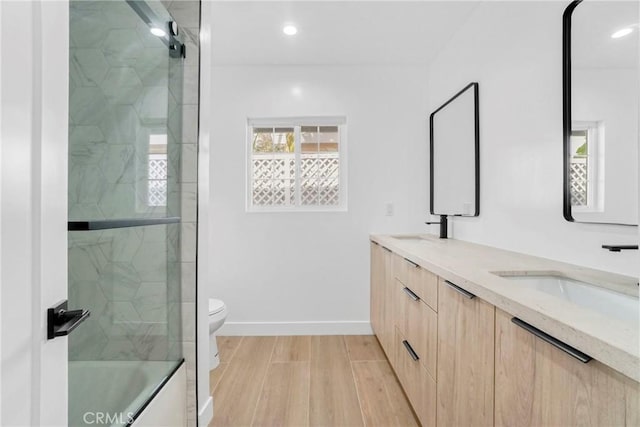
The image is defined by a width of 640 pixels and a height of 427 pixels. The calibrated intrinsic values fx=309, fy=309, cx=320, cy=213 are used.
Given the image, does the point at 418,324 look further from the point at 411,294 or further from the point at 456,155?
the point at 456,155

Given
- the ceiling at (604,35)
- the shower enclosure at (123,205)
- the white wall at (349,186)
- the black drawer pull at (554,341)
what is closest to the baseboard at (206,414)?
the shower enclosure at (123,205)

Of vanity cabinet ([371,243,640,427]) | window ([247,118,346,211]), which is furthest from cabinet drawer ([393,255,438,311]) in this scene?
window ([247,118,346,211])

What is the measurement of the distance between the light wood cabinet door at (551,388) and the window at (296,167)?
7.13 ft

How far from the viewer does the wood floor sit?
1664mm

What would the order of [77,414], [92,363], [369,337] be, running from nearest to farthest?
[77,414] < [92,363] < [369,337]

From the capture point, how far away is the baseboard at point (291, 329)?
110 inches

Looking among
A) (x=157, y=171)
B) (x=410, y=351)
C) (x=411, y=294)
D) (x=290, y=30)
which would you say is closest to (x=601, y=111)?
(x=411, y=294)

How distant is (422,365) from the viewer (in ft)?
4.87

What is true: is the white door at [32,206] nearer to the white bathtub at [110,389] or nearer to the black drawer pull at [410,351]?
the white bathtub at [110,389]

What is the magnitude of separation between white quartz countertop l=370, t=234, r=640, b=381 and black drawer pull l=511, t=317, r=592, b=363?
12 mm

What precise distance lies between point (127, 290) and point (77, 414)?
412 millimetres

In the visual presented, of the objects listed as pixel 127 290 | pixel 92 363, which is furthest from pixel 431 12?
pixel 92 363

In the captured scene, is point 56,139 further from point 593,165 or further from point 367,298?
point 367,298

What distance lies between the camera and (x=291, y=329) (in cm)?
280
